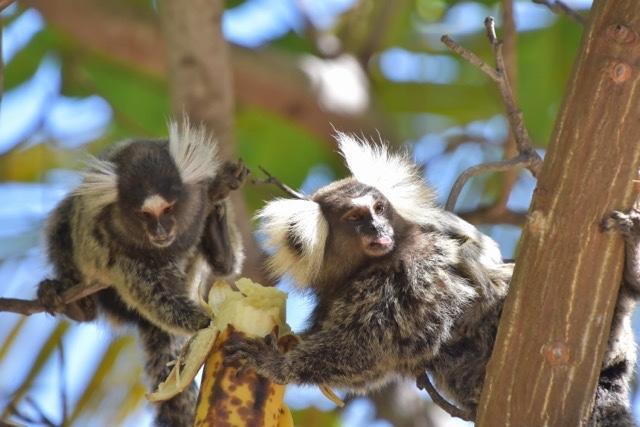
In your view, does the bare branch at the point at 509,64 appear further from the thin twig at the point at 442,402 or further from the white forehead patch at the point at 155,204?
the white forehead patch at the point at 155,204

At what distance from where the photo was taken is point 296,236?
212 inches

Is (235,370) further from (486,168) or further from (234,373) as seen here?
(486,168)

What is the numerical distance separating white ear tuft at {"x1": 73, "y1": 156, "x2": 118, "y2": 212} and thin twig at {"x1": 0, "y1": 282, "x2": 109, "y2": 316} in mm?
419

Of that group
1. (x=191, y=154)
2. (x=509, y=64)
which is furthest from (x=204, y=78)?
(x=509, y=64)

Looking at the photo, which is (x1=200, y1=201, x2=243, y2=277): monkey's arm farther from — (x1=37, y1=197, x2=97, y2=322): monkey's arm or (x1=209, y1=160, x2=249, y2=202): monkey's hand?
(x1=37, y1=197, x2=97, y2=322): monkey's arm

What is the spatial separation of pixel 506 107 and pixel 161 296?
2009mm

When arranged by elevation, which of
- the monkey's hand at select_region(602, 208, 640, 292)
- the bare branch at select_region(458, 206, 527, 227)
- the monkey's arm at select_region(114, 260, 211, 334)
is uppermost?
the monkey's hand at select_region(602, 208, 640, 292)

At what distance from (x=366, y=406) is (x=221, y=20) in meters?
2.60

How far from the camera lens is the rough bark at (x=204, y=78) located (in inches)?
251

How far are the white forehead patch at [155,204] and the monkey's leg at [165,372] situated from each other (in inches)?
27.0

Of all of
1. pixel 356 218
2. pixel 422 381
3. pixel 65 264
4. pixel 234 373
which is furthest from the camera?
pixel 65 264

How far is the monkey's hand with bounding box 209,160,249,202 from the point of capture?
17.1 feet

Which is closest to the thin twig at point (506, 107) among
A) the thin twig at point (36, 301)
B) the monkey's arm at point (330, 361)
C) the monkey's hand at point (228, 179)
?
the monkey's arm at point (330, 361)

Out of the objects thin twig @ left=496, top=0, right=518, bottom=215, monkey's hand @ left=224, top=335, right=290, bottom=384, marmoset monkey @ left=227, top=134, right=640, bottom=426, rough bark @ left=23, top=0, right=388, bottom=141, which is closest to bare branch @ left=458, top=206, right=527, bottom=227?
thin twig @ left=496, top=0, right=518, bottom=215
